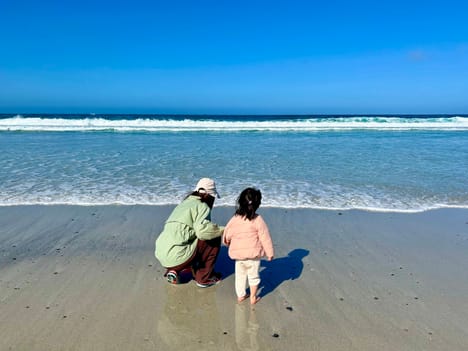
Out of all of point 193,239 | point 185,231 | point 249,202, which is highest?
point 249,202

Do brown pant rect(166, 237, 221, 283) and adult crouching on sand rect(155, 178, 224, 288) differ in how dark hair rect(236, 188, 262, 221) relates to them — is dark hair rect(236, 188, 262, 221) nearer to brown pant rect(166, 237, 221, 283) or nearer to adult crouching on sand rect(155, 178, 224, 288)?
adult crouching on sand rect(155, 178, 224, 288)

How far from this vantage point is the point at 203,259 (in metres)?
3.92

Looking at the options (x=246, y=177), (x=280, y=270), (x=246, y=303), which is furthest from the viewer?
(x=246, y=177)

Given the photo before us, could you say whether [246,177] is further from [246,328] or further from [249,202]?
[246,328]

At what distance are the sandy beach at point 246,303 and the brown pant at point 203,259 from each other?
0.15 m

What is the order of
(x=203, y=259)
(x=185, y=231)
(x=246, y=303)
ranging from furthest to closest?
(x=203, y=259) → (x=185, y=231) → (x=246, y=303)


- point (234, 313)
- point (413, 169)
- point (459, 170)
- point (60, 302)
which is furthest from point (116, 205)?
point (459, 170)

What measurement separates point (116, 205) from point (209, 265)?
3.48 m

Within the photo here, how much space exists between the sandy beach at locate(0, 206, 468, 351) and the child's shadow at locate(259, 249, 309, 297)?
12 millimetres

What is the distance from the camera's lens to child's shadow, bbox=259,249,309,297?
397 cm

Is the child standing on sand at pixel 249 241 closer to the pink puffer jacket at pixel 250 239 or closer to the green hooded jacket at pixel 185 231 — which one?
the pink puffer jacket at pixel 250 239

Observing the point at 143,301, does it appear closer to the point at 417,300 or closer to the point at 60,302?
the point at 60,302

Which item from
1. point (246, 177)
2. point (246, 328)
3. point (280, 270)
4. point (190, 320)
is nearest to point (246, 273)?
point (246, 328)

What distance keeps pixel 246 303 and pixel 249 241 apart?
1.92 ft
